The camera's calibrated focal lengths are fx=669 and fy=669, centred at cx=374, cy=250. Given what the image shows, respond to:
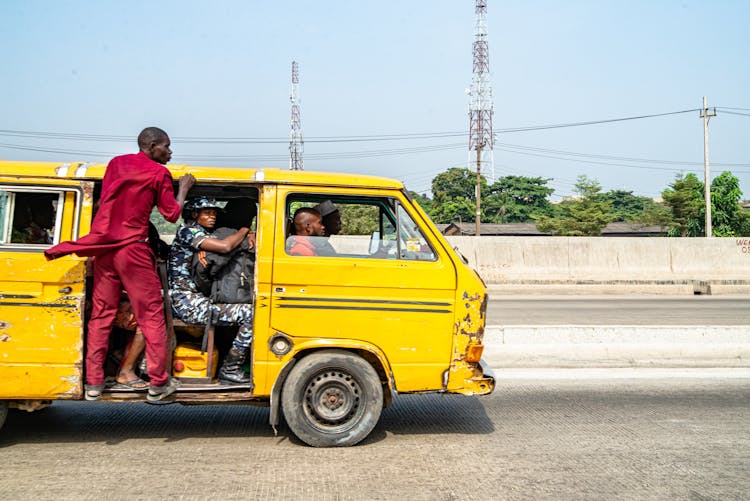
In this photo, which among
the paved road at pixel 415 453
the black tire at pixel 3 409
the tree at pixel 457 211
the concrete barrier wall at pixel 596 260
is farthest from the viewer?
the tree at pixel 457 211

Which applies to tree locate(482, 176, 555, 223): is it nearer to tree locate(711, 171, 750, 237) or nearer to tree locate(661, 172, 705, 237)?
tree locate(661, 172, 705, 237)

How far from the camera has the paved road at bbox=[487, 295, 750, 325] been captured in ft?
43.2

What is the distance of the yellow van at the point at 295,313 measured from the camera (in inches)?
195

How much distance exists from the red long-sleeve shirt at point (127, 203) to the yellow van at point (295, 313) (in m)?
0.22

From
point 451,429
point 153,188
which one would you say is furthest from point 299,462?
point 153,188

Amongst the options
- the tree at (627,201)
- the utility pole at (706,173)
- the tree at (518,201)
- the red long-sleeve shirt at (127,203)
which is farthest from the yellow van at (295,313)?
the tree at (627,201)

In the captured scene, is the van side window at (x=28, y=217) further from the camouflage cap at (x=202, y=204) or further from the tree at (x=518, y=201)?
the tree at (x=518, y=201)

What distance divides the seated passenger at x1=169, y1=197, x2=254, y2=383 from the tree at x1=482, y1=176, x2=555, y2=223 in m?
64.9

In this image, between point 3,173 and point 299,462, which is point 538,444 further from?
point 3,173

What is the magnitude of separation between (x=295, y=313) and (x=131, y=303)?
125cm

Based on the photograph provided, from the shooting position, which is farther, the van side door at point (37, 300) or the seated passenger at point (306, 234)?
the seated passenger at point (306, 234)

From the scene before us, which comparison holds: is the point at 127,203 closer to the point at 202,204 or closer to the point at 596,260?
the point at 202,204

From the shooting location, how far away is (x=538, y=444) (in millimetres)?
5422

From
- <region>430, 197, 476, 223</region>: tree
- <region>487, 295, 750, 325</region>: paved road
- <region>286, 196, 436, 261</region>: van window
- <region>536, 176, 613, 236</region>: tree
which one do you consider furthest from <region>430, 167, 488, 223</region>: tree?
<region>286, 196, 436, 261</region>: van window
